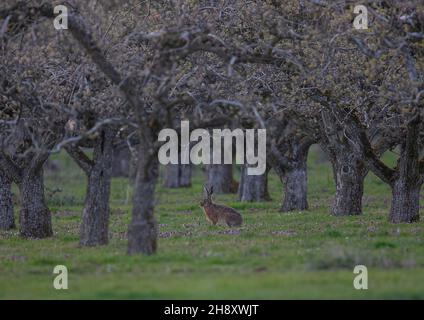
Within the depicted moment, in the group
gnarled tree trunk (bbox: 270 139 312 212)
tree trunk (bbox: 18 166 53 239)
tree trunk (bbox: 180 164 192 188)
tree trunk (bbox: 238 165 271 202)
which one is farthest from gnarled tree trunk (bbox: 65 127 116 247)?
tree trunk (bbox: 180 164 192 188)

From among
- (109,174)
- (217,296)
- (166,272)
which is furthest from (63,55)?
(217,296)

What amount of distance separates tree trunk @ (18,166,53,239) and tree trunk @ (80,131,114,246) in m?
3.65

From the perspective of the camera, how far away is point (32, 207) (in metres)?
28.4

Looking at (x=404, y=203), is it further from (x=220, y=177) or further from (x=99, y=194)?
(x=220, y=177)

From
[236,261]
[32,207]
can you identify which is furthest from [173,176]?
[236,261]

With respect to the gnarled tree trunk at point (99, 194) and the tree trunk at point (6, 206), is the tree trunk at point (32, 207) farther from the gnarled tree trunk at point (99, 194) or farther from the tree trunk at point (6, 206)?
the tree trunk at point (6, 206)

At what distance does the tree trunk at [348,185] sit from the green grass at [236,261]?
0.79 m

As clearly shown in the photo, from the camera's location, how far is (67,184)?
195ft

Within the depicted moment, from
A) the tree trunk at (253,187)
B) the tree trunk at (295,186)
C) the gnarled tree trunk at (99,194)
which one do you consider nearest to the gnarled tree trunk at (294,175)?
the tree trunk at (295,186)

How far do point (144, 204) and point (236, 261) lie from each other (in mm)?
2625

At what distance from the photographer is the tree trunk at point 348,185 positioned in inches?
1309

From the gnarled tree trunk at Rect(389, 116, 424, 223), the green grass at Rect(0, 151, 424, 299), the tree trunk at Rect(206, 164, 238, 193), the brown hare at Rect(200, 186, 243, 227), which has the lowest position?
the green grass at Rect(0, 151, 424, 299)

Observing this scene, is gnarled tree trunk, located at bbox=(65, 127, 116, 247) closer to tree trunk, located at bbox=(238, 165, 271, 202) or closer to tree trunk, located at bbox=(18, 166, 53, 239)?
tree trunk, located at bbox=(18, 166, 53, 239)

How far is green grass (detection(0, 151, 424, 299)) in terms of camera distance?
58.0 ft
